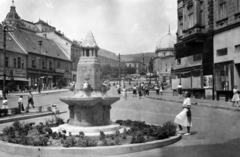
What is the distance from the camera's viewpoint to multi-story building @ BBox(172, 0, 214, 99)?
86.2 ft

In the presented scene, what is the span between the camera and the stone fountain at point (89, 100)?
9.87m

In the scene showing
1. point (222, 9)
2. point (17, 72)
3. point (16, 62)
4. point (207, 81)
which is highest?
point (222, 9)

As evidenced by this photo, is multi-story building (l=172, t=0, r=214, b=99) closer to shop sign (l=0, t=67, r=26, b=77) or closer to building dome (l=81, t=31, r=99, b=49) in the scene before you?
building dome (l=81, t=31, r=99, b=49)

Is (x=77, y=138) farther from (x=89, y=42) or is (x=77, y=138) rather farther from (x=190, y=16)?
(x=190, y=16)

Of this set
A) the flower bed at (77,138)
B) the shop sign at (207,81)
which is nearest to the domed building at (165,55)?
the shop sign at (207,81)

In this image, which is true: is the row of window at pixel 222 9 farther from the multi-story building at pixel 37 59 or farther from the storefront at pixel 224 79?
the multi-story building at pixel 37 59

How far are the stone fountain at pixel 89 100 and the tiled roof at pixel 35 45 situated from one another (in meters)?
46.7

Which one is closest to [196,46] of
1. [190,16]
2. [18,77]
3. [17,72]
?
[190,16]

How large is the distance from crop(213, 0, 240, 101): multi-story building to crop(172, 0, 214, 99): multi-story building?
86 centimetres

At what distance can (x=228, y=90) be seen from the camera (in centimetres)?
2347

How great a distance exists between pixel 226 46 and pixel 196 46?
4781mm

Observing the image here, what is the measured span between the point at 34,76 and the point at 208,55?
40.6 meters

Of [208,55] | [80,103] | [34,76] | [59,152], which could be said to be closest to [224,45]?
[208,55]

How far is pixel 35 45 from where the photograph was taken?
194 ft
